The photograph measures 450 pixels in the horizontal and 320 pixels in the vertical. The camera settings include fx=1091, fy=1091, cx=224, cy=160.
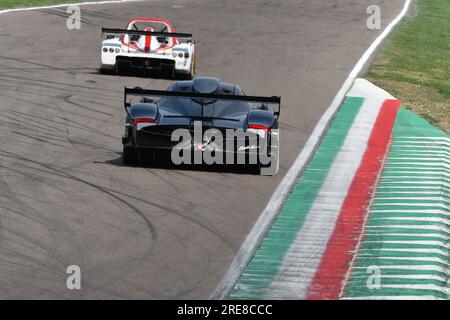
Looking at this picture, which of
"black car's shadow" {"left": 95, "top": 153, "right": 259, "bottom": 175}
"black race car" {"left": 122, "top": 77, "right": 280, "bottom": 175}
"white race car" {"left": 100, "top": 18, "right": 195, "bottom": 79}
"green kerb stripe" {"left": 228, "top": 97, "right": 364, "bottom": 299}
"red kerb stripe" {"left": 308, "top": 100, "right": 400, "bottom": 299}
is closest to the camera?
"green kerb stripe" {"left": 228, "top": 97, "right": 364, "bottom": 299}

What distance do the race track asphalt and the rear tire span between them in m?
0.19

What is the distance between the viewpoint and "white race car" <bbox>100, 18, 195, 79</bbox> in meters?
23.0

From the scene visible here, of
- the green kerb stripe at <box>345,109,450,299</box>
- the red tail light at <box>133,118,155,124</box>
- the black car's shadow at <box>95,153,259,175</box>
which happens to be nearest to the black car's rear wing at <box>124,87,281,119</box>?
the red tail light at <box>133,118,155,124</box>

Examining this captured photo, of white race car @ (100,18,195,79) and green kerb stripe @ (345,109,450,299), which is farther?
white race car @ (100,18,195,79)

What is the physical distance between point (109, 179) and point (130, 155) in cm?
72

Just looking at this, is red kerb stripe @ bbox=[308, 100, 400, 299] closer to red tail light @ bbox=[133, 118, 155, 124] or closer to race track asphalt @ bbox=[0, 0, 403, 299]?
race track asphalt @ bbox=[0, 0, 403, 299]

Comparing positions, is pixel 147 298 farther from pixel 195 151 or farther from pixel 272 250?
pixel 195 151

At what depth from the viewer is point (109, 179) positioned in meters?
14.5

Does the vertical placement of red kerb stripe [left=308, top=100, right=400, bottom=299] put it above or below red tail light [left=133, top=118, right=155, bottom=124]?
below

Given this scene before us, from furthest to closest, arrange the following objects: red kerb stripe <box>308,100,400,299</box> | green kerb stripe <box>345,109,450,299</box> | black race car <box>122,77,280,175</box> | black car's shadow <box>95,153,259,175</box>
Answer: black car's shadow <box>95,153,259,175</box> < black race car <box>122,77,280,175</box> < green kerb stripe <box>345,109,450,299</box> < red kerb stripe <box>308,100,400,299</box>

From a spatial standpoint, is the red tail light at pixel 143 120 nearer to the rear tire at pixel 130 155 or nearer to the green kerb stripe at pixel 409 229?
the rear tire at pixel 130 155

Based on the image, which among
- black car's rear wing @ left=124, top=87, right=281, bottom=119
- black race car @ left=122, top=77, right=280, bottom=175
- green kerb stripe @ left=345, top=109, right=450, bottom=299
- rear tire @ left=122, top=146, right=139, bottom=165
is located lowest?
green kerb stripe @ left=345, top=109, right=450, bottom=299

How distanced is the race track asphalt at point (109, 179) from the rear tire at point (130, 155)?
0.19 metres

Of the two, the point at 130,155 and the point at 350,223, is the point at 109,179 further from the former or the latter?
the point at 350,223
